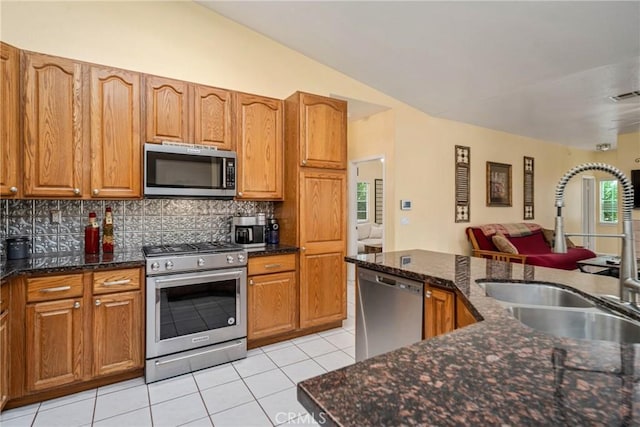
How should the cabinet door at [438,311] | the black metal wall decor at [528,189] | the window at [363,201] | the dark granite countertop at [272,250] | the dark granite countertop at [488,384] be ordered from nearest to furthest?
1. the dark granite countertop at [488,384]
2. the cabinet door at [438,311]
3. the dark granite countertop at [272,250]
4. the black metal wall decor at [528,189]
5. the window at [363,201]

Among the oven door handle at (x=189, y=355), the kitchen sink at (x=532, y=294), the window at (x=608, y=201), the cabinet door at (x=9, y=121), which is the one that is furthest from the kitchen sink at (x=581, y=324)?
the window at (x=608, y=201)

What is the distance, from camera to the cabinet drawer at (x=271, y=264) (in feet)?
9.23

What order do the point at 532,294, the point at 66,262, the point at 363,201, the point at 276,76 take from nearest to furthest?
the point at 532,294
the point at 66,262
the point at 276,76
the point at 363,201

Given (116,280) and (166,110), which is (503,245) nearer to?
(166,110)

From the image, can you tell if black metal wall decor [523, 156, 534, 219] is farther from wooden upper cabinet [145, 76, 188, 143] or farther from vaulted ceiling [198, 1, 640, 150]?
wooden upper cabinet [145, 76, 188, 143]

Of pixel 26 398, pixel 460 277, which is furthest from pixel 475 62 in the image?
pixel 26 398

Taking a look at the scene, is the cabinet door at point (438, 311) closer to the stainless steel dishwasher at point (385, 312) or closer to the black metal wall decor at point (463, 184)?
the stainless steel dishwasher at point (385, 312)

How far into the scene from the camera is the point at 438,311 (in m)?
1.70

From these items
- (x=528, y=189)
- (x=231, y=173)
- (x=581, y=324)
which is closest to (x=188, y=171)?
(x=231, y=173)

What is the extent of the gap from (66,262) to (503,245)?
5.19m

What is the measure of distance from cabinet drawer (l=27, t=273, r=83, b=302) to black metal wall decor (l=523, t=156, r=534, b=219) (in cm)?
699

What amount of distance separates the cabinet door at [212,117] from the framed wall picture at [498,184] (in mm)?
4729

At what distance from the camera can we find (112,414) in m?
1.98

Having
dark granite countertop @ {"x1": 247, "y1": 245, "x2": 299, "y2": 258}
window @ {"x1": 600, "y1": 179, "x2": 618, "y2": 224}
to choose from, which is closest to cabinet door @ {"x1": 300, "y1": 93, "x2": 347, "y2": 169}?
dark granite countertop @ {"x1": 247, "y1": 245, "x2": 299, "y2": 258}
